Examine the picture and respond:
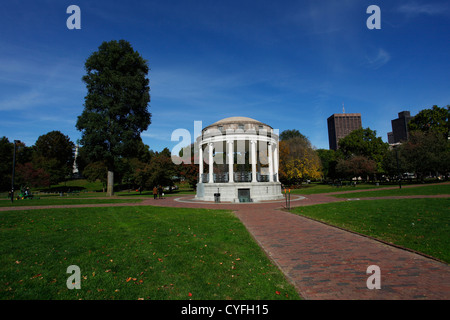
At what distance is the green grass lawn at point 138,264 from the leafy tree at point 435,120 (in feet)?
213

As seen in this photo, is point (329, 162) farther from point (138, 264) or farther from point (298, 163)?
point (138, 264)

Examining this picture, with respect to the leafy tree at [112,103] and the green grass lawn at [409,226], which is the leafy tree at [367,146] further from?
the leafy tree at [112,103]

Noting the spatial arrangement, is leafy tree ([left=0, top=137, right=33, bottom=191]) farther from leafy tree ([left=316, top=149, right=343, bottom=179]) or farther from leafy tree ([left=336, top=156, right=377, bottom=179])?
leafy tree ([left=316, top=149, right=343, bottom=179])

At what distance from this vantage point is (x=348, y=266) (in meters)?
5.72

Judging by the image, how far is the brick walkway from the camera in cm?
435

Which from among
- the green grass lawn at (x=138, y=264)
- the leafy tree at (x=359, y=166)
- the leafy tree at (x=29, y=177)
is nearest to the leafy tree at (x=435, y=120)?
the leafy tree at (x=359, y=166)

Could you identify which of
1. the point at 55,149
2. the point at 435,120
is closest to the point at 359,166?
the point at 435,120

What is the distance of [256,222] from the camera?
38.9 ft

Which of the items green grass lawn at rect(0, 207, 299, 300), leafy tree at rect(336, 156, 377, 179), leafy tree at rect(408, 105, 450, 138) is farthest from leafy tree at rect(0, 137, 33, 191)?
leafy tree at rect(408, 105, 450, 138)

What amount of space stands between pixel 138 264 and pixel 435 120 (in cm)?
7119

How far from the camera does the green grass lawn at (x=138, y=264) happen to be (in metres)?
4.35
